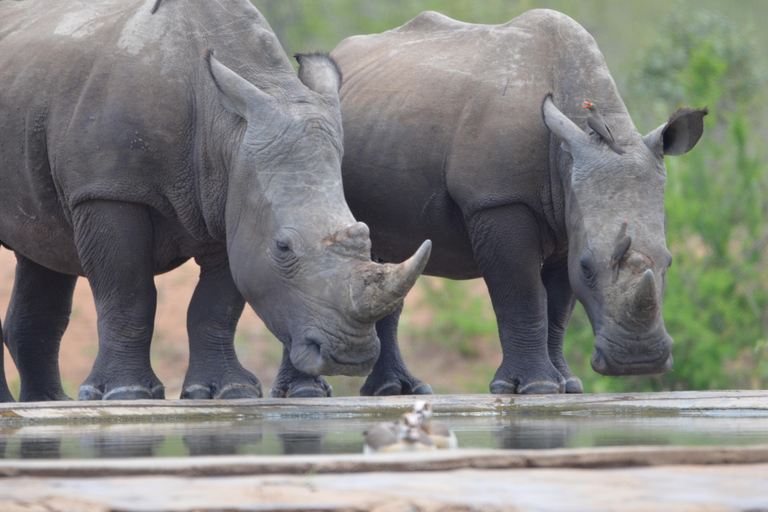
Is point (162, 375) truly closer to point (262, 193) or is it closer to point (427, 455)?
point (262, 193)

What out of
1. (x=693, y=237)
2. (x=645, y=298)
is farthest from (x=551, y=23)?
(x=693, y=237)

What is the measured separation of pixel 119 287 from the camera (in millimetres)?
6910

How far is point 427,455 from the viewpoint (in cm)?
362

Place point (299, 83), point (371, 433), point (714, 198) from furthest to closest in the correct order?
point (714, 198), point (299, 83), point (371, 433)

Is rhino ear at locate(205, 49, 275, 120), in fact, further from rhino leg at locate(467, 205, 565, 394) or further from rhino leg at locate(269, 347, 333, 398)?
rhino leg at locate(269, 347, 333, 398)

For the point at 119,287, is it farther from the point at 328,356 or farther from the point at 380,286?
the point at 380,286

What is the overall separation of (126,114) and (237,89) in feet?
2.11

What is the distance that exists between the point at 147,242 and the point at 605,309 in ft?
8.50

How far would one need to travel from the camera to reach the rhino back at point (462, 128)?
7496mm

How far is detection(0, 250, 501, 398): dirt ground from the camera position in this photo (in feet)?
67.5

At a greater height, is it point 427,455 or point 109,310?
point 427,455

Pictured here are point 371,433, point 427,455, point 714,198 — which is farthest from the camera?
point 714,198

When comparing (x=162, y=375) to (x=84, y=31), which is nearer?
(x=84, y=31)

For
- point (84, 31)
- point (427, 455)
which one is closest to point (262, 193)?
point (84, 31)
